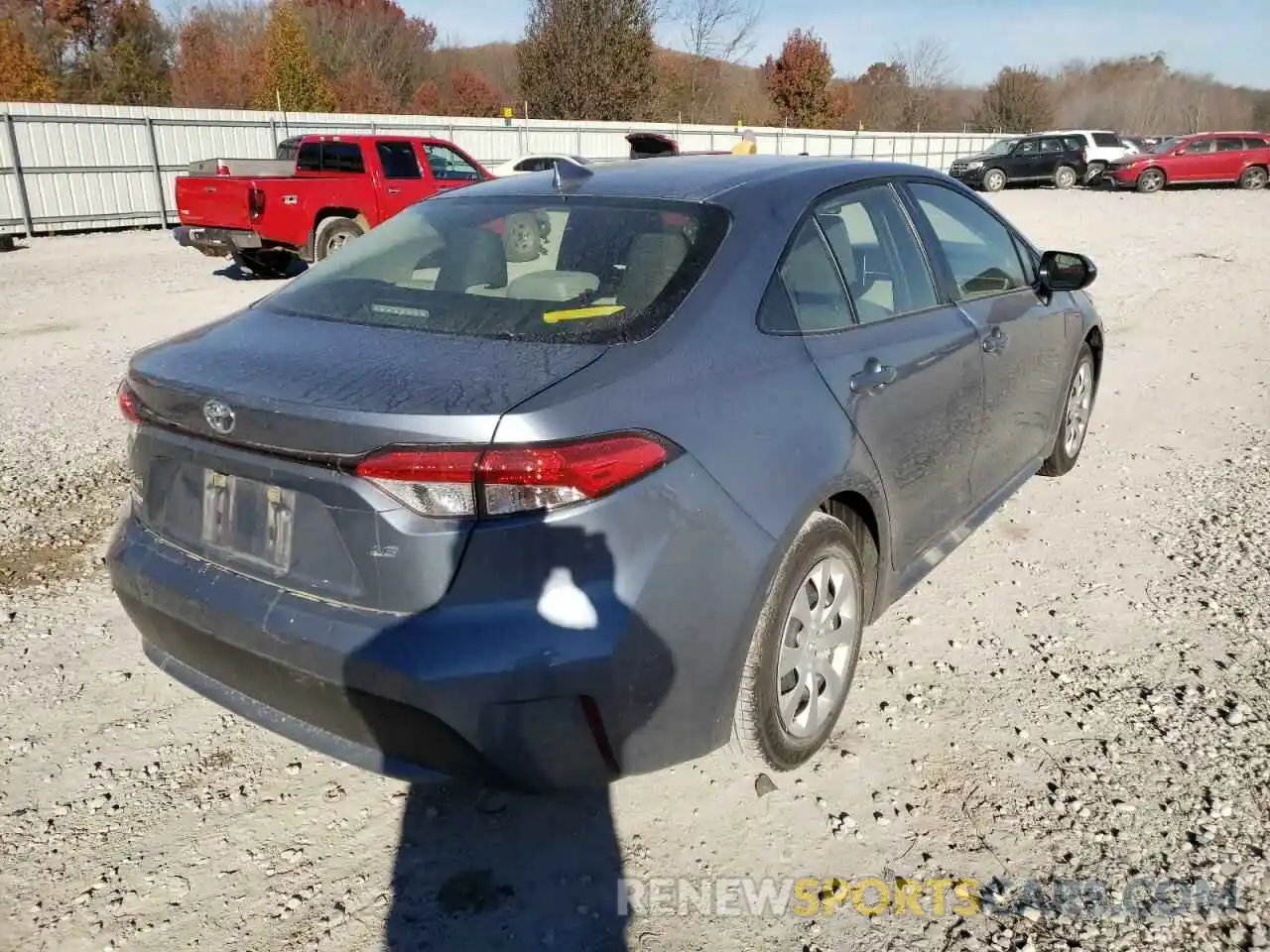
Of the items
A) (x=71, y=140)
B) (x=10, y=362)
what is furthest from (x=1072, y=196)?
(x=10, y=362)

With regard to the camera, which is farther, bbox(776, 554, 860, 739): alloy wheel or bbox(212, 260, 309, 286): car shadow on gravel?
bbox(212, 260, 309, 286): car shadow on gravel

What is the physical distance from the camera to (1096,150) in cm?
2948

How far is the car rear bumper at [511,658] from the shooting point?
78.2 inches

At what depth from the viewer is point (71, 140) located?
18.6 metres

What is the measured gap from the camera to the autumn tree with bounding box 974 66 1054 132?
61500 millimetres

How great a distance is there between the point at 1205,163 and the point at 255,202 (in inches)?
1031

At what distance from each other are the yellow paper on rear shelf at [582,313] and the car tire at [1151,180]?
1145 inches

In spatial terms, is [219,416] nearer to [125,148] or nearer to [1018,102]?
[125,148]

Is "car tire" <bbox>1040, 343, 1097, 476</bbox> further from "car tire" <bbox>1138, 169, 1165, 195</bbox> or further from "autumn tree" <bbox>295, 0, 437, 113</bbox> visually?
"autumn tree" <bbox>295, 0, 437, 113</bbox>

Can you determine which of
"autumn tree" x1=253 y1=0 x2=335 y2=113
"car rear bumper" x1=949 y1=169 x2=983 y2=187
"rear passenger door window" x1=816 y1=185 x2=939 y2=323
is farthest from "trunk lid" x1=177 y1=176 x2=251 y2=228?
"autumn tree" x1=253 y1=0 x2=335 y2=113

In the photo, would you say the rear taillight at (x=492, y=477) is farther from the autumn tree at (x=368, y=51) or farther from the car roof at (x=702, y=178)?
the autumn tree at (x=368, y=51)

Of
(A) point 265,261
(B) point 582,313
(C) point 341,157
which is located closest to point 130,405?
(B) point 582,313

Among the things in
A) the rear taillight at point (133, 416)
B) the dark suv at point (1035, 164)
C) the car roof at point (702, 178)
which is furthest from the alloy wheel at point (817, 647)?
the dark suv at point (1035, 164)

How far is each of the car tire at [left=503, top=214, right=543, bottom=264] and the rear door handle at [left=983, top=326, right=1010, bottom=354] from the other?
67.9 inches
